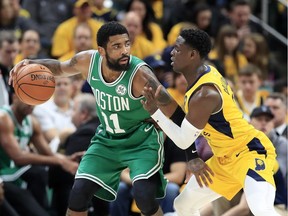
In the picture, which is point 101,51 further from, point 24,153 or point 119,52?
point 24,153

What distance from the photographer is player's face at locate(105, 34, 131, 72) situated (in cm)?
631

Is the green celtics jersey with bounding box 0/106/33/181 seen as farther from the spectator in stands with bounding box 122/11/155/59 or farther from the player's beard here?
the spectator in stands with bounding box 122/11/155/59

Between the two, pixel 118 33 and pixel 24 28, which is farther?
pixel 24 28

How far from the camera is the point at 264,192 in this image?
587 cm

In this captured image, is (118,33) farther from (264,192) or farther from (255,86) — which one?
(255,86)

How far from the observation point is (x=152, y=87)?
6.15 metres

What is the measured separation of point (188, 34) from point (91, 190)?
5.21ft

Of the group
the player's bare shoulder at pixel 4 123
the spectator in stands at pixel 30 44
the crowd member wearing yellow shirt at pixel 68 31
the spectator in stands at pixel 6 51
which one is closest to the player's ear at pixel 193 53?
the player's bare shoulder at pixel 4 123

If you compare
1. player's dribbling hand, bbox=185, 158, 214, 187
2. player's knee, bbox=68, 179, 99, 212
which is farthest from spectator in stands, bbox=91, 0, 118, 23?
player's dribbling hand, bbox=185, 158, 214, 187

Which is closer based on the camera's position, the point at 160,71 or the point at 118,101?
the point at 118,101

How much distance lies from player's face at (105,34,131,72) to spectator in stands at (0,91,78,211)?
6.09 ft

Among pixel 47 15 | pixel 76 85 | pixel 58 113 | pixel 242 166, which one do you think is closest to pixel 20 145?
pixel 58 113

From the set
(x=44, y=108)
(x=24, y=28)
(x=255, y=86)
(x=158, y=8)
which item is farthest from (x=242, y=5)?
(x=44, y=108)

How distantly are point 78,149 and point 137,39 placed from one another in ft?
11.7
